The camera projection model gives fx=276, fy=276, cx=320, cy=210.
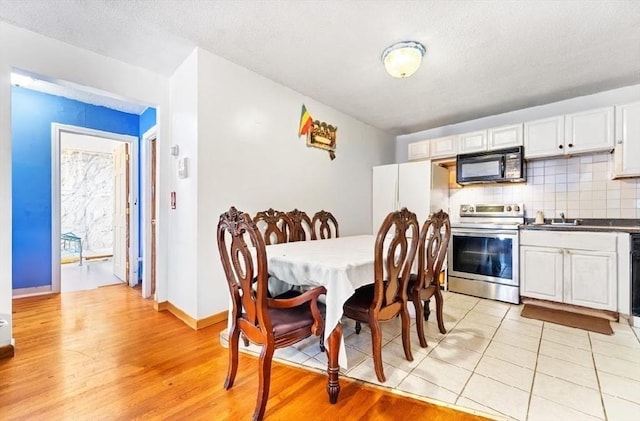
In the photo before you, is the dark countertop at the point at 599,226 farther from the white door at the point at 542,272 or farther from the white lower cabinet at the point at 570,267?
the white door at the point at 542,272

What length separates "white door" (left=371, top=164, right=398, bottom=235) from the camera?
413 cm

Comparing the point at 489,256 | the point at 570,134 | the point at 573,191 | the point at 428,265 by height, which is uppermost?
the point at 570,134

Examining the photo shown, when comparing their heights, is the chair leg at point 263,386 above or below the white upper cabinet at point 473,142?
below

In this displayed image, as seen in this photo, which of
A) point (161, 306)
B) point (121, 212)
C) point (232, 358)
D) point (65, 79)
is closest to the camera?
point (232, 358)

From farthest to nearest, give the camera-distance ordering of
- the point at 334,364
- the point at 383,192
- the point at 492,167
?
the point at 383,192 < the point at 492,167 < the point at 334,364

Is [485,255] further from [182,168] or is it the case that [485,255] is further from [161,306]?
[161,306]

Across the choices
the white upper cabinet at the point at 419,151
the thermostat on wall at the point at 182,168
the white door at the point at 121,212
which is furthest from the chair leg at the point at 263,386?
the white upper cabinet at the point at 419,151

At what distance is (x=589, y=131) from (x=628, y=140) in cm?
31

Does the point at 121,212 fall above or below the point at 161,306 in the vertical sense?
above

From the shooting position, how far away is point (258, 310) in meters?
1.38

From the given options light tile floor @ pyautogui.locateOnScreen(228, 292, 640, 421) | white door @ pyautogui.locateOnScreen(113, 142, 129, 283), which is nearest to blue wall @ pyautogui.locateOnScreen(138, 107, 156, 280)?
white door @ pyautogui.locateOnScreen(113, 142, 129, 283)

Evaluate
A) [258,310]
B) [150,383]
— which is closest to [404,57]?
[258,310]

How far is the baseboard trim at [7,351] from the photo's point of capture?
1.88 m

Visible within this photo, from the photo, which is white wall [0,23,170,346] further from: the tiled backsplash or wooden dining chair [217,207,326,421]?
the tiled backsplash
